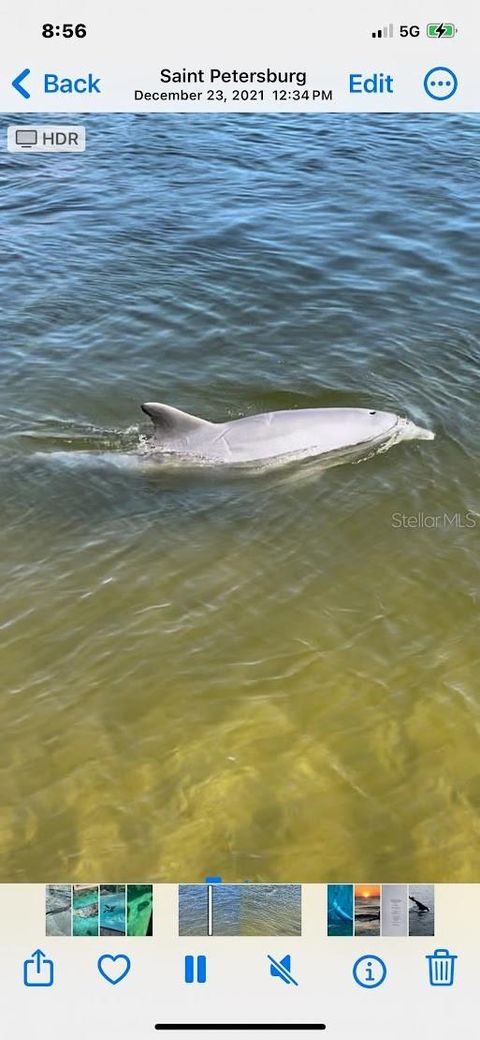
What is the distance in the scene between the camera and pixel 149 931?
7.12 m

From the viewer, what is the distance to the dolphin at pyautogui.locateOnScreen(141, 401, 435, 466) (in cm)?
1470

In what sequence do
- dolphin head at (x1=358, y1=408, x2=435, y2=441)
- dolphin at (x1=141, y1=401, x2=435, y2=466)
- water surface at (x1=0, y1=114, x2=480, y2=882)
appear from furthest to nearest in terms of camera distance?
dolphin head at (x1=358, y1=408, x2=435, y2=441), dolphin at (x1=141, y1=401, x2=435, y2=466), water surface at (x1=0, y1=114, x2=480, y2=882)

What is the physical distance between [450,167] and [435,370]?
13.6 m
